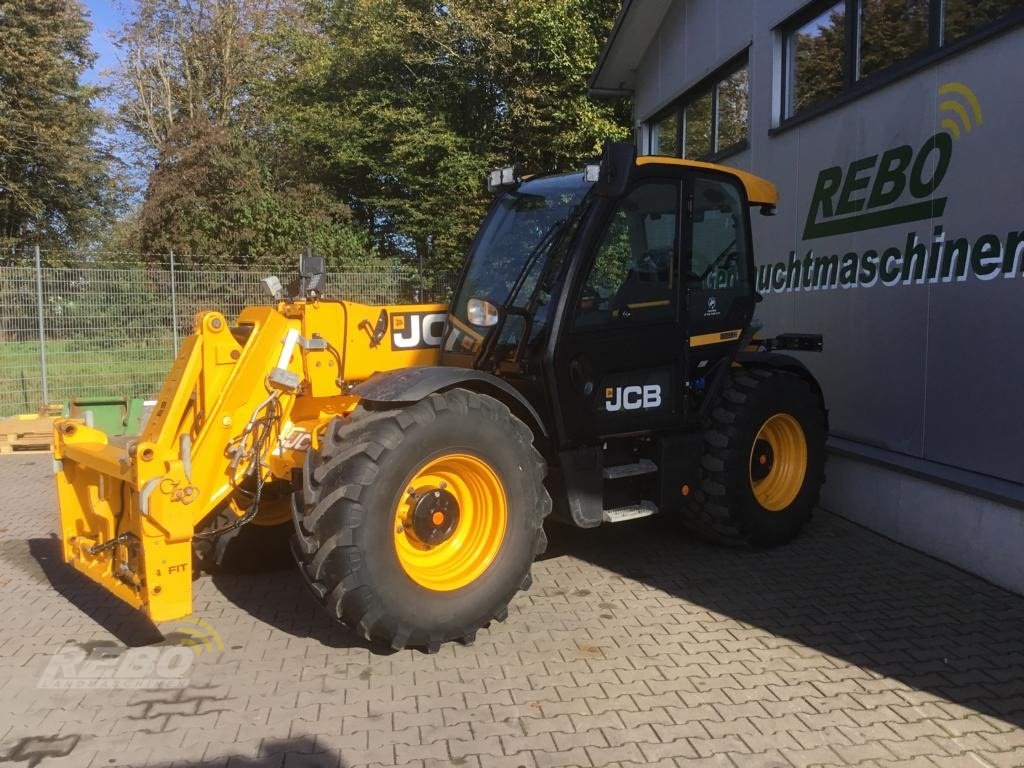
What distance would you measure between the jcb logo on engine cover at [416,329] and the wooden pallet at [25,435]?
6.96 metres

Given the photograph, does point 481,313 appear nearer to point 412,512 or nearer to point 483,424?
point 483,424

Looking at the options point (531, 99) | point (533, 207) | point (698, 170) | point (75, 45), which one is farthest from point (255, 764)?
point (75, 45)

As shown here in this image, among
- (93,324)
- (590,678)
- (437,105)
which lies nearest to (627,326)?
(590,678)

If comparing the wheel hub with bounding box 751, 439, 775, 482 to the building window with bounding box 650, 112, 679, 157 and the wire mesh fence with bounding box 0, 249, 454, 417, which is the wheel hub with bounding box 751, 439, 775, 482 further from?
the wire mesh fence with bounding box 0, 249, 454, 417

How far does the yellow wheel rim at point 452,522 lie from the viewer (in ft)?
13.2

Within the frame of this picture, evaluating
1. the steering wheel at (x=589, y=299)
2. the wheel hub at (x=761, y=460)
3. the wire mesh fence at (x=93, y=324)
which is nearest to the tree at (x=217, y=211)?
the wire mesh fence at (x=93, y=324)

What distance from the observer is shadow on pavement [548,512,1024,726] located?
3922mm

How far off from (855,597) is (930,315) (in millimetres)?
2171

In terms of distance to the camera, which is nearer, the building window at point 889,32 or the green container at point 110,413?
the building window at point 889,32

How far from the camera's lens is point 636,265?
4.89m

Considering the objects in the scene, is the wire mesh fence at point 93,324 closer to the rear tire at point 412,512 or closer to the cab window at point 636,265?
the cab window at point 636,265

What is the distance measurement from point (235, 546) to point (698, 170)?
12.3ft

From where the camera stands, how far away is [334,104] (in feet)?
74.9

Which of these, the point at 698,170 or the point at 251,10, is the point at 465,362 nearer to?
the point at 698,170
